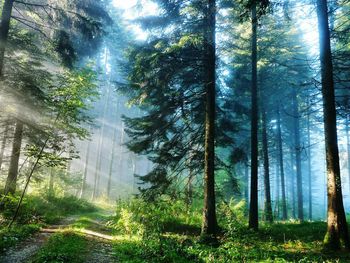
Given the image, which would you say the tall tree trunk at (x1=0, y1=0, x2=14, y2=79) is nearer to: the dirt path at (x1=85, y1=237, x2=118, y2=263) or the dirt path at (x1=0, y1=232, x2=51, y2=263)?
the dirt path at (x1=0, y1=232, x2=51, y2=263)

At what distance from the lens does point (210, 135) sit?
38.0ft

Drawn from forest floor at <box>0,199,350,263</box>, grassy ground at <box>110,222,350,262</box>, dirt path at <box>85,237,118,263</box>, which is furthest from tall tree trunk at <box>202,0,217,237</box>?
dirt path at <box>85,237,118,263</box>

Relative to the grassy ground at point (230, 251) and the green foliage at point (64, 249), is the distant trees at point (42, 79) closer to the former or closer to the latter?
the green foliage at point (64, 249)

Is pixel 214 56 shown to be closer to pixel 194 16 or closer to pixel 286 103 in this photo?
pixel 194 16

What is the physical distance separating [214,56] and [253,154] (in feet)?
17.1

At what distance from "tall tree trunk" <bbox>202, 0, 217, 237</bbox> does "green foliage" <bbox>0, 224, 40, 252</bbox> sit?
21.4 ft

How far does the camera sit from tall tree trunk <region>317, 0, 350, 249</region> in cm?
903

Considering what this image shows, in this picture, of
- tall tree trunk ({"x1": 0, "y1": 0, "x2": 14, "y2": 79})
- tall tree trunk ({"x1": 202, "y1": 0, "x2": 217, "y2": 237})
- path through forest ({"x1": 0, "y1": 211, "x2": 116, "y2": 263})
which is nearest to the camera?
path through forest ({"x1": 0, "y1": 211, "x2": 116, "y2": 263})

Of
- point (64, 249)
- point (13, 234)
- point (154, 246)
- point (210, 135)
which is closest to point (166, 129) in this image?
point (210, 135)

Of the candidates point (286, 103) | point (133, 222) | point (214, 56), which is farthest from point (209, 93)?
point (286, 103)

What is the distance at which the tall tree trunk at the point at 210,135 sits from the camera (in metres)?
11.1

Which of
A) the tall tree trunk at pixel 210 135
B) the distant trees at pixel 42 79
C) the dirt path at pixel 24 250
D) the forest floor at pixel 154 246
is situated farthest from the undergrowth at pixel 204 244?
the distant trees at pixel 42 79

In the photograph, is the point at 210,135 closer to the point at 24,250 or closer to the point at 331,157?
the point at 331,157

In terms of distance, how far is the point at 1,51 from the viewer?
9750mm
